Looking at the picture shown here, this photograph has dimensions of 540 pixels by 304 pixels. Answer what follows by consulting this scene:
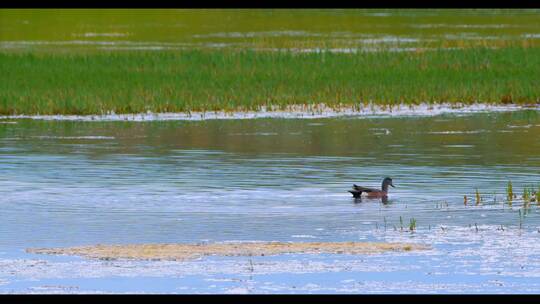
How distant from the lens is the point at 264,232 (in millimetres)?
14445

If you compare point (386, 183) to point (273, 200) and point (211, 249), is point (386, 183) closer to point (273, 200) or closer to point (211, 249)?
point (273, 200)

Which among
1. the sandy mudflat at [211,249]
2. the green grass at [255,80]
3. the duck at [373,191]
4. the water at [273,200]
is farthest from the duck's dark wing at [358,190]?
the green grass at [255,80]

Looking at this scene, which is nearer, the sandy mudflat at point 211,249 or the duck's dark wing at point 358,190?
the sandy mudflat at point 211,249

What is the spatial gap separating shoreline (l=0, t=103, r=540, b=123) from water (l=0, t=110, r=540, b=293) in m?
0.67

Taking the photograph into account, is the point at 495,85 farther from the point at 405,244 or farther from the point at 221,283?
the point at 221,283

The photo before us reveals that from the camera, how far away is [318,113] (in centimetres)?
2945

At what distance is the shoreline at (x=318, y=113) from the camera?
28.9 metres

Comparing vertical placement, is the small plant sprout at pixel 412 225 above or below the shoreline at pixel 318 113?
below

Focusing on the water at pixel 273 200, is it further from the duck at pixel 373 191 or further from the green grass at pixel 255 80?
the green grass at pixel 255 80

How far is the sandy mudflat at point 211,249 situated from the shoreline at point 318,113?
15.2 m

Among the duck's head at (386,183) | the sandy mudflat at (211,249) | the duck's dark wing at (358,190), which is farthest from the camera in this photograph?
the duck's head at (386,183)

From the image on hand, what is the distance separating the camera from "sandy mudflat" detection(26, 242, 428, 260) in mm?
13000

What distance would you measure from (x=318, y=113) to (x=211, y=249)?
16.3m

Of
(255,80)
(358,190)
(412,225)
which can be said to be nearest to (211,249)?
(412,225)
